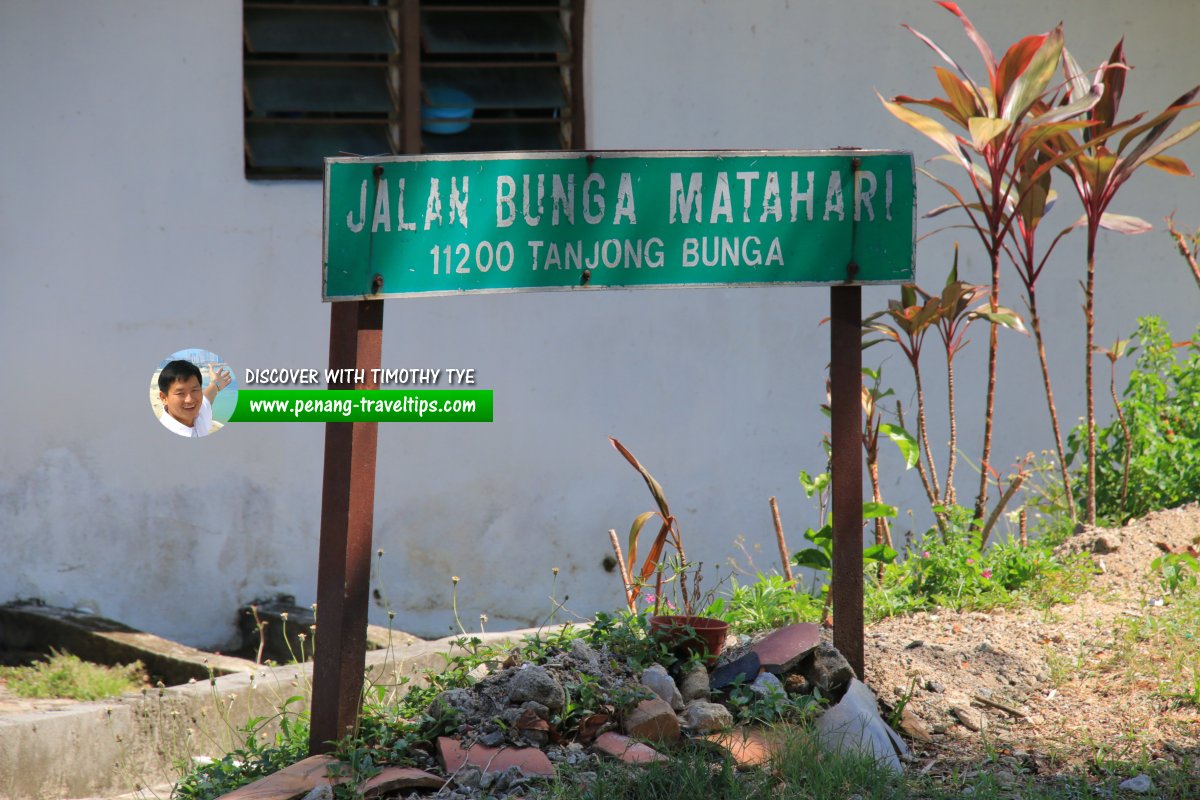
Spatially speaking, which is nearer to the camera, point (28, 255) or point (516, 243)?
point (516, 243)

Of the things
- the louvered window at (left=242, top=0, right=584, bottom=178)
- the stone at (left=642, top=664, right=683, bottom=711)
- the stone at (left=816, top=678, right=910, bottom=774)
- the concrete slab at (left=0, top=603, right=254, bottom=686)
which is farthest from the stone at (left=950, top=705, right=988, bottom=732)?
the louvered window at (left=242, top=0, right=584, bottom=178)

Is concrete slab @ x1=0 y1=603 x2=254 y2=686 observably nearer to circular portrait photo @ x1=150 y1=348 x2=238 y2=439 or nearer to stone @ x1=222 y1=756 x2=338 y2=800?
circular portrait photo @ x1=150 y1=348 x2=238 y2=439

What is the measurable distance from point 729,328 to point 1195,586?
7.63 ft

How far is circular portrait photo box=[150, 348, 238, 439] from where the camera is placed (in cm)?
518

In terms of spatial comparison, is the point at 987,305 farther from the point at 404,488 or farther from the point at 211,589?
the point at 211,589

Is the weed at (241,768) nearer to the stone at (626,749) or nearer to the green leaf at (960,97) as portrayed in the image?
the stone at (626,749)

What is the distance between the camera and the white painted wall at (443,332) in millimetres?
5586

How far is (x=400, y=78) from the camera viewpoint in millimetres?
5801

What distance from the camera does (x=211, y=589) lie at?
5.73 meters

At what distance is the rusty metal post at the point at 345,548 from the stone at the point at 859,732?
1164 millimetres

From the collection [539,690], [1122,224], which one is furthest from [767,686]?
[1122,224]

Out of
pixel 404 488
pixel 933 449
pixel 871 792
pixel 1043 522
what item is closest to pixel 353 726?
pixel 871 792

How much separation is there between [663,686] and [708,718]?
0.58ft

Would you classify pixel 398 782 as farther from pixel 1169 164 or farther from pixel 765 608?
pixel 1169 164
